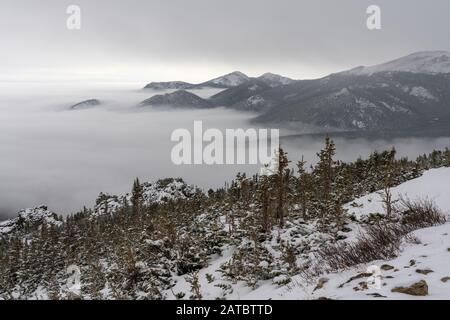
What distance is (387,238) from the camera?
488 inches

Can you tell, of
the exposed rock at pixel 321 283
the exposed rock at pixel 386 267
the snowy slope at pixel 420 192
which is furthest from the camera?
the snowy slope at pixel 420 192

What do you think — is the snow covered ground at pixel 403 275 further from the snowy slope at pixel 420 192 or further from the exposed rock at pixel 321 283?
the snowy slope at pixel 420 192

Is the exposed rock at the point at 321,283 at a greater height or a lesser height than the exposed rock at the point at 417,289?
lesser

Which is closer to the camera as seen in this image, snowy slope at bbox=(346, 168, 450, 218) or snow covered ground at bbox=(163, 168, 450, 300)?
snow covered ground at bbox=(163, 168, 450, 300)

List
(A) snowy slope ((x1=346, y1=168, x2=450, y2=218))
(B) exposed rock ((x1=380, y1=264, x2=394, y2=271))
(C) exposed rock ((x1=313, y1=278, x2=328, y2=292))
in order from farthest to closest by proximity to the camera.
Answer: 1. (A) snowy slope ((x1=346, y1=168, x2=450, y2=218))
2. (C) exposed rock ((x1=313, y1=278, x2=328, y2=292))
3. (B) exposed rock ((x1=380, y1=264, x2=394, y2=271))

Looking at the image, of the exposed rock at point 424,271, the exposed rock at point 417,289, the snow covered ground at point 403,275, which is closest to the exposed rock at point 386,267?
the snow covered ground at point 403,275

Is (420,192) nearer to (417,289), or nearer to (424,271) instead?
(424,271)

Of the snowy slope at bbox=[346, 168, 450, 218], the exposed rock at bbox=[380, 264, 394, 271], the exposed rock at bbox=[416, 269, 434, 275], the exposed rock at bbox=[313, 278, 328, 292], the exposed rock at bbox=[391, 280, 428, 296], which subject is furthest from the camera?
the snowy slope at bbox=[346, 168, 450, 218]

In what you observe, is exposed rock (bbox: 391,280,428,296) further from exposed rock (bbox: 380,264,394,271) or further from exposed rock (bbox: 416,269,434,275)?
exposed rock (bbox: 380,264,394,271)

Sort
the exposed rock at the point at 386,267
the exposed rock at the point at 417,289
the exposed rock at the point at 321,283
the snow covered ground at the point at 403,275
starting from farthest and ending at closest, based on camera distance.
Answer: the exposed rock at the point at 321,283 < the exposed rock at the point at 386,267 < the snow covered ground at the point at 403,275 < the exposed rock at the point at 417,289

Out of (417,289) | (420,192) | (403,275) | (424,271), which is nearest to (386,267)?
(403,275)

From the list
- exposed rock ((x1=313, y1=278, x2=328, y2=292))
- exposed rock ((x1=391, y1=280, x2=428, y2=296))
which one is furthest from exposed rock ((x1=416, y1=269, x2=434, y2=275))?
exposed rock ((x1=313, y1=278, x2=328, y2=292))
